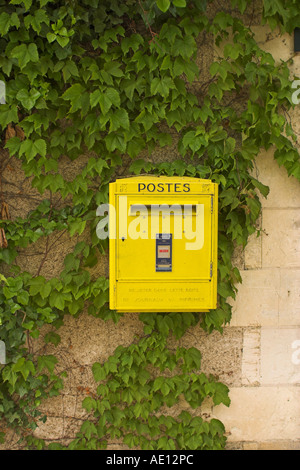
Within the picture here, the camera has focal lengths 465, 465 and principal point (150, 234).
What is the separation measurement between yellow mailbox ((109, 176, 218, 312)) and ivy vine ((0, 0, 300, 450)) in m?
0.30

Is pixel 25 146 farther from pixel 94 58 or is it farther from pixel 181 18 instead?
pixel 181 18

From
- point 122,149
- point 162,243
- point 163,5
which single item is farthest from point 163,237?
point 163,5

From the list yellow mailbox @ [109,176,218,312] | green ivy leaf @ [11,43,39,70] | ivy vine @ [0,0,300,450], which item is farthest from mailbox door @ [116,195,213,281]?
green ivy leaf @ [11,43,39,70]

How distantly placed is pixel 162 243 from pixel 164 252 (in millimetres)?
52

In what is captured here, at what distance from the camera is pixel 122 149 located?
2.75 meters

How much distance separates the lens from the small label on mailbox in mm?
2518

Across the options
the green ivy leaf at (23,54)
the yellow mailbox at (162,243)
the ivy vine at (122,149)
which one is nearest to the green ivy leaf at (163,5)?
the ivy vine at (122,149)

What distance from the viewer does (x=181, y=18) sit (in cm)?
277

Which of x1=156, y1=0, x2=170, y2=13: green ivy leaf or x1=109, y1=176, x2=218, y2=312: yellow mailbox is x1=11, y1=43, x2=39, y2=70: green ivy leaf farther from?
x1=109, y1=176, x2=218, y2=312: yellow mailbox

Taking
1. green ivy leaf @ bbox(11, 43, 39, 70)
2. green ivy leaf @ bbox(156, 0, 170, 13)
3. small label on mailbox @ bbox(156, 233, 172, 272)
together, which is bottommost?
small label on mailbox @ bbox(156, 233, 172, 272)

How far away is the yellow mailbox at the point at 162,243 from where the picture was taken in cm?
251

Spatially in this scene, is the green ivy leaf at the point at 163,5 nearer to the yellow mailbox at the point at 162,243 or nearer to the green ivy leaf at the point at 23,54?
the green ivy leaf at the point at 23,54

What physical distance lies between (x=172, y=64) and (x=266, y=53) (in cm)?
57

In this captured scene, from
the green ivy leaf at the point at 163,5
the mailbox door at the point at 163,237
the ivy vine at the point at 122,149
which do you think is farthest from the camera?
the ivy vine at the point at 122,149
